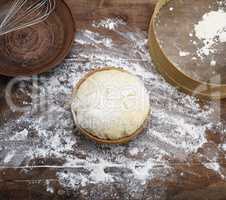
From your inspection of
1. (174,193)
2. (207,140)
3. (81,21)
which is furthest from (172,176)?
(81,21)

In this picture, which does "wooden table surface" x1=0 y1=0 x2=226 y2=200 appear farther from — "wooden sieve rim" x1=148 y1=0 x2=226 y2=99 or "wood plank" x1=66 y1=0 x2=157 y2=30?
"wood plank" x1=66 y1=0 x2=157 y2=30

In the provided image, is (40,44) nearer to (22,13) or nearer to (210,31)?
(22,13)

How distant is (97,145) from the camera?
1312 millimetres

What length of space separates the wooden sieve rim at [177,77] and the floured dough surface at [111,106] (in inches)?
4.4

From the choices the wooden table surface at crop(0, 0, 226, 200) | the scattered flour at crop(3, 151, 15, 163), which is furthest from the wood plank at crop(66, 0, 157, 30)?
the scattered flour at crop(3, 151, 15, 163)

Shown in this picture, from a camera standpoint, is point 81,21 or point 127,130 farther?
point 81,21

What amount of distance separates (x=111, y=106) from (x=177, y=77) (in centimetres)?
22

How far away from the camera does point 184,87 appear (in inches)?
53.4

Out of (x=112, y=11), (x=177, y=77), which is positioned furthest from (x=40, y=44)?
(x=177, y=77)

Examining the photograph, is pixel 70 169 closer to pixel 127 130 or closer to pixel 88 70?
pixel 127 130

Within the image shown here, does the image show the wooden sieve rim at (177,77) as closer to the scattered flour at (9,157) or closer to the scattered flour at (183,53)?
the scattered flour at (183,53)

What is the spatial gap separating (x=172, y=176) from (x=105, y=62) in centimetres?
38

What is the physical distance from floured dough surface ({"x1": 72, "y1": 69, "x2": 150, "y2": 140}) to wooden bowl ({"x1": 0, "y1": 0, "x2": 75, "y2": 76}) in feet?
0.44

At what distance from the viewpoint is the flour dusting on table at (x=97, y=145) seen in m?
1.29
